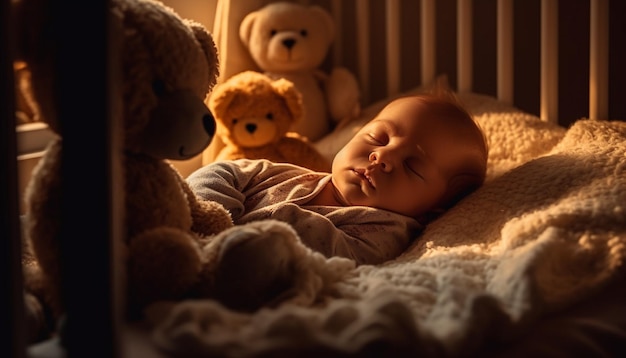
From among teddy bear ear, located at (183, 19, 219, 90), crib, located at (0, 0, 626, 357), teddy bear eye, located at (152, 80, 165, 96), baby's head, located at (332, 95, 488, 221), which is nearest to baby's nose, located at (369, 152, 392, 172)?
baby's head, located at (332, 95, 488, 221)

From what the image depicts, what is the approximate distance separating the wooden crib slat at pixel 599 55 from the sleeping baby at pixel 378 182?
0.31 m

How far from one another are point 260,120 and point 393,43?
0.41 meters

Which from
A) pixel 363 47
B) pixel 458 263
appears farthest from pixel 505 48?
pixel 458 263

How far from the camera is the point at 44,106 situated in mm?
840

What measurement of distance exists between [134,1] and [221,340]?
1.32 feet

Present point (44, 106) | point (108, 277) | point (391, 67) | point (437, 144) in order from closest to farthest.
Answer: point (108, 277)
point (44, 106)
point (437, 144)
point (391, 67)

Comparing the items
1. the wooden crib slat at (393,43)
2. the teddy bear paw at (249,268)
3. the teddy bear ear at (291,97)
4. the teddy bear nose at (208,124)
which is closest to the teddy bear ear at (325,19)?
the wooden crib slat at (393,43)

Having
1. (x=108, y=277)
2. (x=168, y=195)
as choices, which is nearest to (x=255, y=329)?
(x=108, y=277)

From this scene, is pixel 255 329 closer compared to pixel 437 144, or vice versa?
pixel 255 329

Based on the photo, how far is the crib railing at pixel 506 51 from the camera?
155 centimetres

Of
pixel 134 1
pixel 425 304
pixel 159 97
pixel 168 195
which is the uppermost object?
pixel 134 1

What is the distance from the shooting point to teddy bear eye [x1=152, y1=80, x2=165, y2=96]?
0.90 meters

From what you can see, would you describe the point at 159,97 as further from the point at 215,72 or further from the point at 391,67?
the point at 391,67

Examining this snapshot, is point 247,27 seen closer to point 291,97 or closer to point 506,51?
point 291,97
